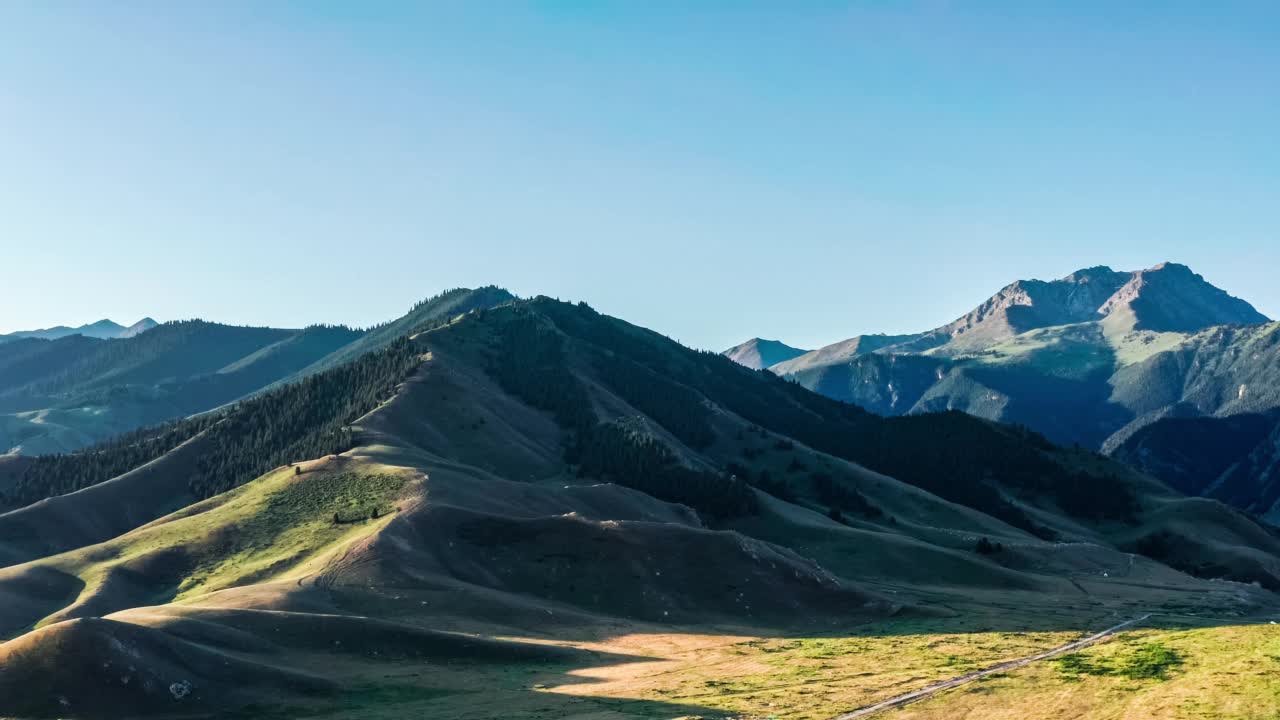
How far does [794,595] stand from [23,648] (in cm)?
8729

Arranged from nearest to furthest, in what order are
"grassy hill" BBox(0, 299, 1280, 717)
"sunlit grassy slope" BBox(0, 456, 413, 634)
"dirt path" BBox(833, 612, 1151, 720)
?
"dirt path" BBox(833, 612, 1151, 720), "grassy hill" BBox(0, 299, 1280, 717), "sunlit grassy slope" BBox(0, 456, 413, 634)

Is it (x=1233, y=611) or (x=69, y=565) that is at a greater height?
(x=69, y=565)

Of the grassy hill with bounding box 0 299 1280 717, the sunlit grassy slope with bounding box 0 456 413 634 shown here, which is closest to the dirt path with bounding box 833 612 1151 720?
the grassy hill with bounding box 0 299 1280 717

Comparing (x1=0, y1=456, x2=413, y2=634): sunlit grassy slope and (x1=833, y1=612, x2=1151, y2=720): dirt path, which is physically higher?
(x1=0, y1=456, x2=413, y2=634): sunlit grassy slope

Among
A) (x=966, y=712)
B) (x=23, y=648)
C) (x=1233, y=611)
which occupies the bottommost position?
(x=1233, y=611)

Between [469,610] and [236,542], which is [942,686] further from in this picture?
[236,542]

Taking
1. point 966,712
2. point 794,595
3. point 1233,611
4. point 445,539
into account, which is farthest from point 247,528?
point 1233,611

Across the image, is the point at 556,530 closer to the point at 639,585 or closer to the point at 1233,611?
the point at 639,585

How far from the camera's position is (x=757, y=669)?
106 meters

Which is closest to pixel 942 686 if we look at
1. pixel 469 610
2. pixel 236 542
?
pixel 469 610

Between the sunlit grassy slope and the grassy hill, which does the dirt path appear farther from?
the sunlit grassy slope

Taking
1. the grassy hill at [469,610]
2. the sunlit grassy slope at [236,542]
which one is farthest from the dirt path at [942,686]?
the sunlit grassy slope at [236,542]

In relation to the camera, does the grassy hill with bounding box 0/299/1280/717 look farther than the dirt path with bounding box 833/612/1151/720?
Yes

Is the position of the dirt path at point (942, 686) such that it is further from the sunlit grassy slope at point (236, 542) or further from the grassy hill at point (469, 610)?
the sunlit grassy slope at point (236, 542)
